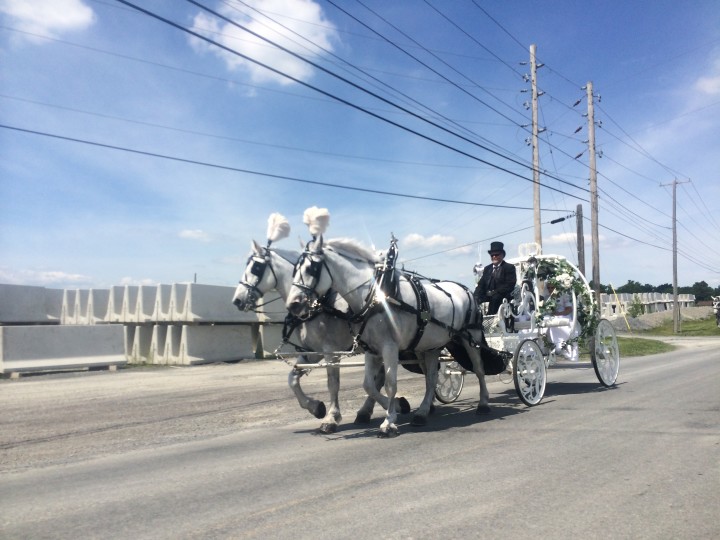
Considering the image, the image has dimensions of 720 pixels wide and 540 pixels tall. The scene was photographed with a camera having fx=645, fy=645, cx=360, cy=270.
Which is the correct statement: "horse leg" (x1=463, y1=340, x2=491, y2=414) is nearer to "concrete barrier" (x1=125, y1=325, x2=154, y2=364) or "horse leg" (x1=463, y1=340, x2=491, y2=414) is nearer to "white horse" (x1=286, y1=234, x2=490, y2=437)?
"white horse" (x1=286, y1=234, x2=490, y2=437)

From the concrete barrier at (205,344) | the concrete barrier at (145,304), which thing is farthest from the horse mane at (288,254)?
the concrete barrier at (145,304)

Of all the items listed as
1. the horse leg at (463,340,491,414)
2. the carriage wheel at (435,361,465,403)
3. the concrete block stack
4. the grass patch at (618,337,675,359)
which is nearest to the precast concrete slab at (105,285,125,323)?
the concrete block stack

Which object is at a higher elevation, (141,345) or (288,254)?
(288,254)

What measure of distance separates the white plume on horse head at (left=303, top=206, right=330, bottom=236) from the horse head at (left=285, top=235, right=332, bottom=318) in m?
0.29

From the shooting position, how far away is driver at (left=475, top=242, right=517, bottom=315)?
1088cm

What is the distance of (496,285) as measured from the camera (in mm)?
10969

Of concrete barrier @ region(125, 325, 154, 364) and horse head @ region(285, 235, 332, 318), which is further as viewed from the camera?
concrete barrier @ region(125, 325, 154, 364)

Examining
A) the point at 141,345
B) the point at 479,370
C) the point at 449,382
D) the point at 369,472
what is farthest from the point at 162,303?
the point at 369,472

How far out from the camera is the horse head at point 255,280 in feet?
26.6

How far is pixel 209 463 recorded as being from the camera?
22.1ft

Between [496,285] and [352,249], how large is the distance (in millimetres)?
3505

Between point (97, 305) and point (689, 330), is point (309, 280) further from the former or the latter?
point (689, 330)

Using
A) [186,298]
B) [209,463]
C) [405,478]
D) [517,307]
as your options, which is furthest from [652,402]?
[186,298]

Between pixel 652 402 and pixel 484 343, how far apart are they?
2772mm
